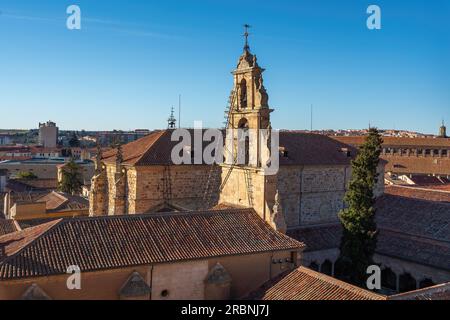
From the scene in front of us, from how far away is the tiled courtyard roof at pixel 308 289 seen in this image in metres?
15.5

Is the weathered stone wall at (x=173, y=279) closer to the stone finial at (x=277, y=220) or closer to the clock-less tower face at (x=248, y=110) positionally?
the stone finial at (x=277, y=220)

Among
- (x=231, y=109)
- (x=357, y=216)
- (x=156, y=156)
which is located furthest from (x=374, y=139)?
(x=156, y=156)

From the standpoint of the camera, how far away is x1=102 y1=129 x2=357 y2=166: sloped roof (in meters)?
26.0

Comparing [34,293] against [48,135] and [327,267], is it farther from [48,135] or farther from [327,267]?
[48,135]

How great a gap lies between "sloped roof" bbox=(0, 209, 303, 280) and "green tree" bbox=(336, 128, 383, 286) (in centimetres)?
502

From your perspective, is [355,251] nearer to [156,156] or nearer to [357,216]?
[357,216]

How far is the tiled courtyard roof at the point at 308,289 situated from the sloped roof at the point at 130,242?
1.54 m

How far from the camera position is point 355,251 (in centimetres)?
2320

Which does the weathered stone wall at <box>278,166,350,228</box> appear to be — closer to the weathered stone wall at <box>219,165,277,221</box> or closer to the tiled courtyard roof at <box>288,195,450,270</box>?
the tiled courtyard roof at <box>288,195,450,270</box>

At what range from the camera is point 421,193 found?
1321 inches

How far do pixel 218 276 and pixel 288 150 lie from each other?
12984mm

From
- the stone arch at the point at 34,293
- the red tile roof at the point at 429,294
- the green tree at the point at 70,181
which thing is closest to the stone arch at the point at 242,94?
the red tile roof at the point at 429,294

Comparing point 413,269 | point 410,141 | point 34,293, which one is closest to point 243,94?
point 413,269
